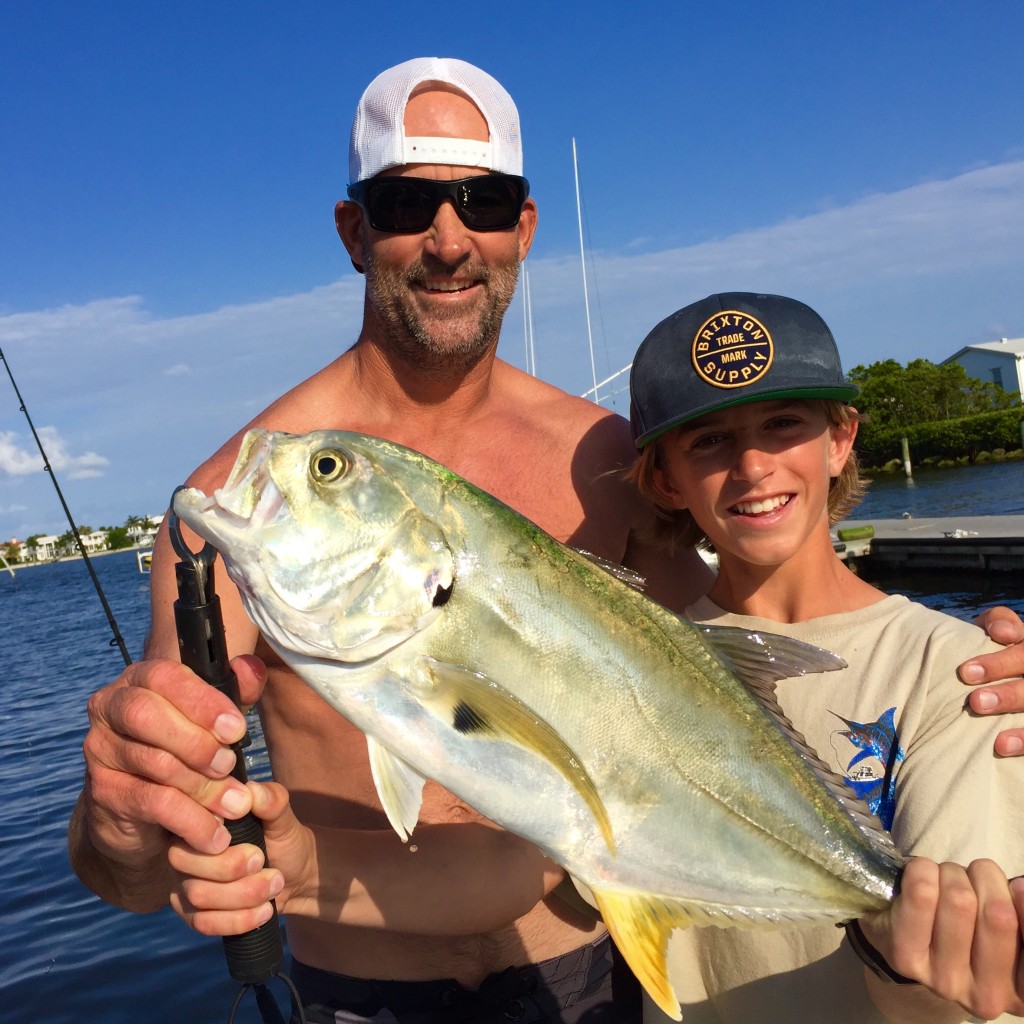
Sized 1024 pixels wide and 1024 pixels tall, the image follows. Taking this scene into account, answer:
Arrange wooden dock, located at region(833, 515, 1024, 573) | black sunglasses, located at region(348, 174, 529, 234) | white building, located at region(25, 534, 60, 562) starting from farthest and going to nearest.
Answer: white building, located at region(25, 534, 60, 562) < wooden dock, located at region(833, 515, 1024, 573) < black sunglasses, located at region(348, 174, 529, 234)

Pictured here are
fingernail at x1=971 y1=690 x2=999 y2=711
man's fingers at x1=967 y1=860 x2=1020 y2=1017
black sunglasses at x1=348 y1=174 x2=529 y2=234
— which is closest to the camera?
man's fingers at x1=967 y1=860 x2=1020 y2=1017

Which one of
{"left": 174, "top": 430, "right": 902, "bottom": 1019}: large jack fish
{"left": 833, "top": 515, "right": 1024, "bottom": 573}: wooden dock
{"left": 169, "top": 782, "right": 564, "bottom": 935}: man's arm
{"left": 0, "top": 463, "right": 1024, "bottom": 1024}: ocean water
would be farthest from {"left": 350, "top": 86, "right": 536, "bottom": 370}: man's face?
{"left": 833, "top": 515, "right": 1024, "bottom": 573}: wooden dock

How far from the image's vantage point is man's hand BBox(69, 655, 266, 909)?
6.68 ft

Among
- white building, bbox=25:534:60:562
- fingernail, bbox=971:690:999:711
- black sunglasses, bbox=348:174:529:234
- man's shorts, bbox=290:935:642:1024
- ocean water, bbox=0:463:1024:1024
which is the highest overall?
black sunglasses, bbox=348:174:529:234

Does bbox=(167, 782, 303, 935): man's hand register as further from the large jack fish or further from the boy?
the boy

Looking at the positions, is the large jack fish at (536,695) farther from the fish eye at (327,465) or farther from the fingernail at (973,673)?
the fingernail at (973,673)

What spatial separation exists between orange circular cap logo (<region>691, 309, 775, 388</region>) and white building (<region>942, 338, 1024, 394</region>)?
81.5 meters

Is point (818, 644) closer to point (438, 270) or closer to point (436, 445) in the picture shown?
point (436, 445)

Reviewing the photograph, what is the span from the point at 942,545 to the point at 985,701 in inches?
872

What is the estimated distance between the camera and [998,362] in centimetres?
7775

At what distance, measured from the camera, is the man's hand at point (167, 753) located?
2037mm

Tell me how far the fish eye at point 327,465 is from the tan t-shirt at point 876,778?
1661 millimetres

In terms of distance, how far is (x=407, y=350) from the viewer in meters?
3.65

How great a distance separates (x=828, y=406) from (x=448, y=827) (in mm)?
2024
